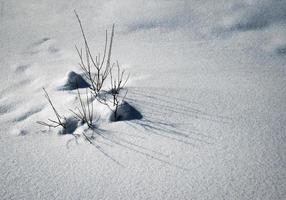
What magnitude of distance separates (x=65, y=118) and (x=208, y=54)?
3.60ft

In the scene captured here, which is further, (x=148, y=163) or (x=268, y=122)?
(x=268, y=122)

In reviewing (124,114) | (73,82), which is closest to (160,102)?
(124,114)

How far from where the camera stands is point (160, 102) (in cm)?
165

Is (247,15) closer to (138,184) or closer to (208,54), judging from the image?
(208,54)

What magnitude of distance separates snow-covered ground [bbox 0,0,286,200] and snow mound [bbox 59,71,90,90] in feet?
Result: 0.17

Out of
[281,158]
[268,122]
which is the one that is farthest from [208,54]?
A: [281,158]

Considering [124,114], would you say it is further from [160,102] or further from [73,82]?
[73,82]

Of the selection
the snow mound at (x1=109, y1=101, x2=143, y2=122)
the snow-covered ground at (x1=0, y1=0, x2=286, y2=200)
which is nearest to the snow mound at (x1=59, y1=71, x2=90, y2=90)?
the snow-covered ground at (x1=0, y1=0, x2=286, y2=200)

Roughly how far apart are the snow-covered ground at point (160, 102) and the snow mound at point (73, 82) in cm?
5

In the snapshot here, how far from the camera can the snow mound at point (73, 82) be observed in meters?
1.79

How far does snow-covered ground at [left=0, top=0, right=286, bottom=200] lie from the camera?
124 cm

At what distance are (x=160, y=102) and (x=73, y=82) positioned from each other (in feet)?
1.82

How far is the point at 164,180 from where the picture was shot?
1239 mm

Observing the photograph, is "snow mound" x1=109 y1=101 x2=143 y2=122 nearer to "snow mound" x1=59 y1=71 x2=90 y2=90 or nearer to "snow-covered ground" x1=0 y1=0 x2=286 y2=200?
"snow-covered ground" x1=0 y1=0 x2=286 y2=200
